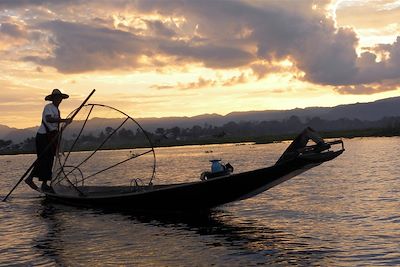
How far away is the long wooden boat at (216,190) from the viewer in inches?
473

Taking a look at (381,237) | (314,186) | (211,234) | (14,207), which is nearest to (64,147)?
(14,207)

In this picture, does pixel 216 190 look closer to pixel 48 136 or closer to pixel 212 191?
pixel 212 191

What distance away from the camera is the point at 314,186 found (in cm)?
2583

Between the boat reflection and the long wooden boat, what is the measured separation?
422mm

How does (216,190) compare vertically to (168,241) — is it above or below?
above

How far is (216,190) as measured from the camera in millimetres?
13375

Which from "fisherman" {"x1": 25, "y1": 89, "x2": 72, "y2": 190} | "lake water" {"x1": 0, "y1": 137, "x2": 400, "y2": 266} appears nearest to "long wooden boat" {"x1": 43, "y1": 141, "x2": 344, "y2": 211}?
"lake water" {"x1": 0, "y1": 137, "x2": 400, "y2": 266}

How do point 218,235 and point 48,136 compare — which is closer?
point 218,235

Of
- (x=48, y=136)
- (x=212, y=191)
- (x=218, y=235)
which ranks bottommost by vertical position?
(x=218, y=235)

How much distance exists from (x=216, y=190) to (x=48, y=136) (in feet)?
22.9

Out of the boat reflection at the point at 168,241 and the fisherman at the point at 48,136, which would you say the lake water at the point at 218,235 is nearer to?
the boat reflection at the point at 168,241

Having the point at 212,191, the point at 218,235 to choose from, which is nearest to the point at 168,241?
the point at 218,235

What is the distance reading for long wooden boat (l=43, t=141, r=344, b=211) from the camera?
1202 cm

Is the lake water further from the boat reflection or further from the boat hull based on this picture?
the boat hull
